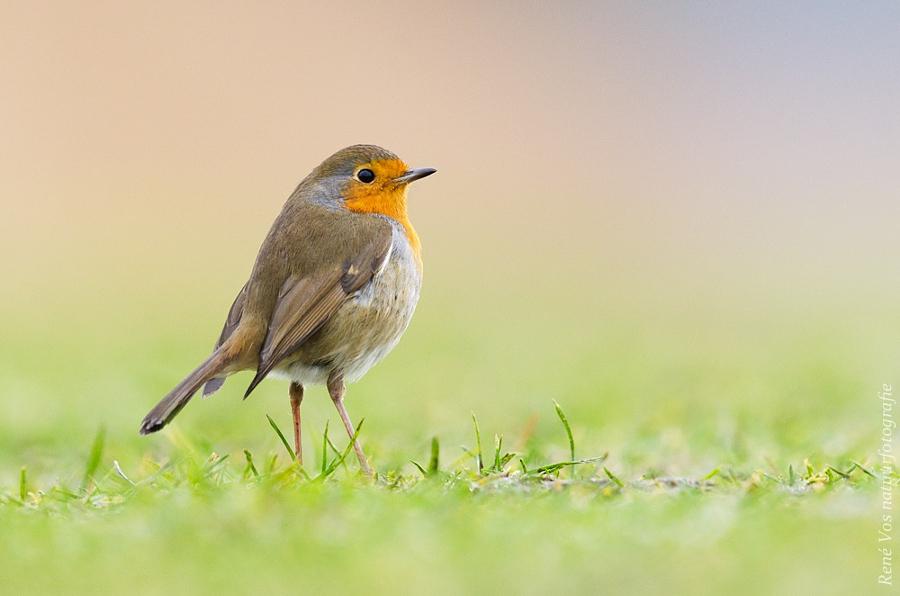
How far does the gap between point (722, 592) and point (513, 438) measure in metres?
3.67

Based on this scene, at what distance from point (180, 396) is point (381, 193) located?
66.1 inches

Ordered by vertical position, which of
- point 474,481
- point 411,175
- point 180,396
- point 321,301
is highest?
point 411,175

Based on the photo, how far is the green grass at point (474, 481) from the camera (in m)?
3.79

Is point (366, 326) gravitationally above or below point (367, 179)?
below

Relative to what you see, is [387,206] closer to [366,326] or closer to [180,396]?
[366,326]

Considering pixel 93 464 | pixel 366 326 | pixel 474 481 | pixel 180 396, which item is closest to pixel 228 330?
pixel 366 326

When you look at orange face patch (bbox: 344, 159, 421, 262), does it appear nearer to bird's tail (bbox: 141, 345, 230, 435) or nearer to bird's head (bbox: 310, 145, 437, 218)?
bird's head (bbox: 310, 145, 437, 218)

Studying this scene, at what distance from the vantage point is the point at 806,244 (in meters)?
20.7

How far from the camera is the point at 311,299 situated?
19.5 feet

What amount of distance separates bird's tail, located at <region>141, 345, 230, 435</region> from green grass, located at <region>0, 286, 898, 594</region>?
18 centimetres

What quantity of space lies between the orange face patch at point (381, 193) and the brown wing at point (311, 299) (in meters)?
0.45

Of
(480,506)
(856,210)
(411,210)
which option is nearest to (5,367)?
(480,506)

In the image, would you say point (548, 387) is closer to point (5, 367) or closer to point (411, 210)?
point (5, 367)

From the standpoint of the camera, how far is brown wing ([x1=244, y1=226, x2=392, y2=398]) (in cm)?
585
